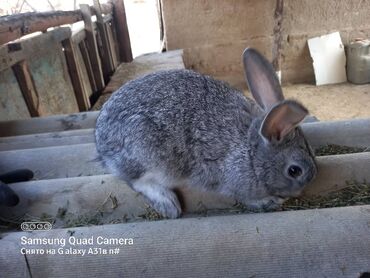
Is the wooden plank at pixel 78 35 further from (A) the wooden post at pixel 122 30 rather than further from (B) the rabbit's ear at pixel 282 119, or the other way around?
(B) the rabbit's ear at pixel 282 119

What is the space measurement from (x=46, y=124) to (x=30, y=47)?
3.59 feet

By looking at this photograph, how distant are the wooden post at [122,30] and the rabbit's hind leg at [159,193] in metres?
6.47

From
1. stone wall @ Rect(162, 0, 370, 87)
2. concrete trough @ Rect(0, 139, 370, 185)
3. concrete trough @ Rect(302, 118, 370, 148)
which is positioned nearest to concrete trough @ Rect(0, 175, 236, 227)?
concrete trough @ Rect(0, 139, 370, 185)

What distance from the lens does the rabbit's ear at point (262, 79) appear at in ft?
6.11

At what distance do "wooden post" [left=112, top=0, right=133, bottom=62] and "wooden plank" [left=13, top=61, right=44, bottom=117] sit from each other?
4316mm

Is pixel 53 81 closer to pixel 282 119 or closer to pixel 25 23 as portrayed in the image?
pixel 25 23

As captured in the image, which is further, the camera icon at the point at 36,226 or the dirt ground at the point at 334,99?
the dirt ground at the point at 334,99

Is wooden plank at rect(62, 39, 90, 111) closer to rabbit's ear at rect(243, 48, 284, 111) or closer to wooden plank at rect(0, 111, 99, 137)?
wooden plank at rect(0, 111, 99, 137)

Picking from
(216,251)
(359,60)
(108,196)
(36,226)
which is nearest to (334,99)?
(359,60)

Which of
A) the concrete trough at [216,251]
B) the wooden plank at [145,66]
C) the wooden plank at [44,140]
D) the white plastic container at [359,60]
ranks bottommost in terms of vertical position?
the white plastic container at [359,60]

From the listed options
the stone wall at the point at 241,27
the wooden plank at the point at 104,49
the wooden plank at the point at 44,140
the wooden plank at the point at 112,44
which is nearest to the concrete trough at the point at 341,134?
the wooden plank at the point at 44,140

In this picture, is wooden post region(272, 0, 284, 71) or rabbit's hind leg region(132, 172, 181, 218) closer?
rabbit's hind leg region(132, 172, 181, 218)

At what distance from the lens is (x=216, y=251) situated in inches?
51.3

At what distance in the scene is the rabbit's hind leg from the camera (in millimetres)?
1738
